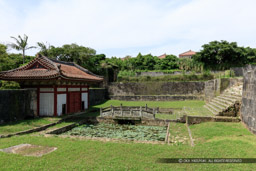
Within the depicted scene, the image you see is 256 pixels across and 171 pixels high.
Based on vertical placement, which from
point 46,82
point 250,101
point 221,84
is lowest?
point 250,101

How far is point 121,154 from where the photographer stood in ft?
20.5

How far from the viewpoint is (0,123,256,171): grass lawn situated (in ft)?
17.1

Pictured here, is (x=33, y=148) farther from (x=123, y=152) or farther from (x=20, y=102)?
(x=20, y=102)

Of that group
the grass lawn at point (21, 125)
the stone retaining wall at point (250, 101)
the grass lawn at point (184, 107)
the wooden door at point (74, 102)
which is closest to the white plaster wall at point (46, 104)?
the grass lawn at point (21, 125)

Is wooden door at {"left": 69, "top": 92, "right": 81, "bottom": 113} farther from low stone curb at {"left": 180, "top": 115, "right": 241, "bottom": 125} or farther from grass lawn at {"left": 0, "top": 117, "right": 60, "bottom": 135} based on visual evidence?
low stone curb at {"left": 180, "top": 115, "right": 241, "bottom": 125}

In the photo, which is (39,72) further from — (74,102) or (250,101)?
(250,101)

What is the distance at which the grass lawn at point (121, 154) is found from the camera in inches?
205

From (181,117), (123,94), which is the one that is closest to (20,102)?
(181,117)

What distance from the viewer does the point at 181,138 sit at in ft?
30.0

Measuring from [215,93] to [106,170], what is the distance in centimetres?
1748

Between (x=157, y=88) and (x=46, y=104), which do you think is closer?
(x=46, y=104)

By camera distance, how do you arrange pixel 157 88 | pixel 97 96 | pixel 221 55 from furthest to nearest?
pixel 221 55
pixel 157 88
pixel 97 96

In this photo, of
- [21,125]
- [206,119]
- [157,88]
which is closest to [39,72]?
[21,125]

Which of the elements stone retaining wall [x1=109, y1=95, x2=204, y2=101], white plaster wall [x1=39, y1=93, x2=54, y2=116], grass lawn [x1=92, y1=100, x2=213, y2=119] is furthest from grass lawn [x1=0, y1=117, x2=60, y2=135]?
stone retaining wall [x1=109, y1=95, x2=204, y2=101]
